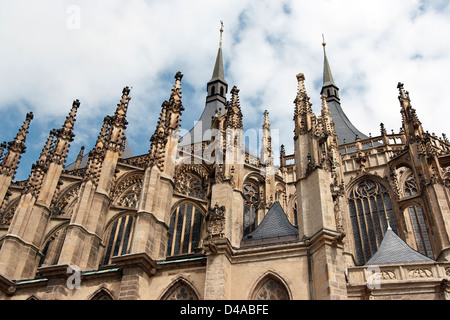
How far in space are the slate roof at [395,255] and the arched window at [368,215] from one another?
18.2 ft

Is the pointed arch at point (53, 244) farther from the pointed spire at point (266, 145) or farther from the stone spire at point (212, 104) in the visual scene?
the stone spire at point (212, 104)

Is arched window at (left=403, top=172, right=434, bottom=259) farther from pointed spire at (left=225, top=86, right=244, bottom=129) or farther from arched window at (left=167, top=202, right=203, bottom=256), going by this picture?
arched window at (left=167, top=202, right=203, bottom=256)

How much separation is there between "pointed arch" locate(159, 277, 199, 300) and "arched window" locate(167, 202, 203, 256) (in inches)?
172

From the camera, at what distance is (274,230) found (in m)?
12.7

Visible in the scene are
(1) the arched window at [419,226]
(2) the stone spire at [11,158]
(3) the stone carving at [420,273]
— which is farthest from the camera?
(1) the arched window at [419,226]

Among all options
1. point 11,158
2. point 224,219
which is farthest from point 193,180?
point 11,158

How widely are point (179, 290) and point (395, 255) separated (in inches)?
260

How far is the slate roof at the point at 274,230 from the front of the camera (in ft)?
40.3

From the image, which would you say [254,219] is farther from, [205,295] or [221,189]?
[205,295]

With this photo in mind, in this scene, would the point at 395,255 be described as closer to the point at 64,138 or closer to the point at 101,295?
the point at 101,295

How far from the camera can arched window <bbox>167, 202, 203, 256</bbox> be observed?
16.5 m

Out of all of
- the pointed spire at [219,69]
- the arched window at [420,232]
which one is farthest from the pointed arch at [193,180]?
the pointed spire at [219,69]
